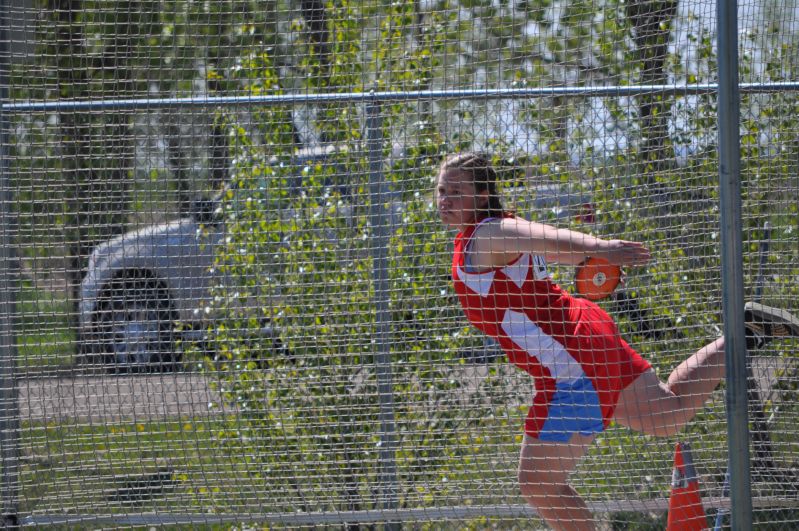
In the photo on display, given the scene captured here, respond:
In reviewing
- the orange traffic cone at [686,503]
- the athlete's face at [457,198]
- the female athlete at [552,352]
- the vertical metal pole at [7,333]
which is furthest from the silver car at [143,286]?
the orange traffic cone at [686,503]

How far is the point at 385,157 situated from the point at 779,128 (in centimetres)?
168

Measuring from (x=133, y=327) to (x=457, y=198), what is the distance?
1.60m

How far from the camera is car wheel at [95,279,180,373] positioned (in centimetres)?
388

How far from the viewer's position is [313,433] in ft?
13.6

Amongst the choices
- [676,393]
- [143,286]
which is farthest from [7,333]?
[676,393]

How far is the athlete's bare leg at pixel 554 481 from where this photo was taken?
11.0 ft

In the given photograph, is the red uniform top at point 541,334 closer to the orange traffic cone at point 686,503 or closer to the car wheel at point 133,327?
the orange traffic cone at point 686,503

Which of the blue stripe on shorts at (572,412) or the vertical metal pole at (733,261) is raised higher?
the vertical metal pole at (733,261)

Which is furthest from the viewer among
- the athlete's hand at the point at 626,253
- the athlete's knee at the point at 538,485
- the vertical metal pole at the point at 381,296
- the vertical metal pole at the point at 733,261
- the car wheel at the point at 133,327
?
the car wheel at the point at 133,327

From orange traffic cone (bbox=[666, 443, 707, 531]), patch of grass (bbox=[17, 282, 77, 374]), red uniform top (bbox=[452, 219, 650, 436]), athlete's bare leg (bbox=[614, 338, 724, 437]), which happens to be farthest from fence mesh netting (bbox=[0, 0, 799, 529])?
red uniform top (bbox=[452, 219, 650, 436])

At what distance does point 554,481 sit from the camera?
343cm

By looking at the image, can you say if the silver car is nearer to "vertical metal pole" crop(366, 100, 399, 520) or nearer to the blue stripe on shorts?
"vertical metal pole" crop(366, 100, 399, 520)

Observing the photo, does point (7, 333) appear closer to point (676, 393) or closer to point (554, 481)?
point (554, 481)

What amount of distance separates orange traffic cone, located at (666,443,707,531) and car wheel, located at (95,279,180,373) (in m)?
2.14
